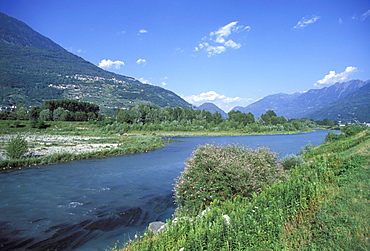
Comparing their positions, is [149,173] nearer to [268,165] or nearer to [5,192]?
[5,192]

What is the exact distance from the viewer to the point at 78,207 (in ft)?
35.8

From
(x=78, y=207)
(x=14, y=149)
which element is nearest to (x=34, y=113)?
(x=14, y=149)

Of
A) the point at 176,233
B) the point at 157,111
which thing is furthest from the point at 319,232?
the point at 157,111

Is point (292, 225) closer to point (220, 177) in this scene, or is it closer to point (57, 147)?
point (220, 177)

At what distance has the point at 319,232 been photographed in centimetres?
432

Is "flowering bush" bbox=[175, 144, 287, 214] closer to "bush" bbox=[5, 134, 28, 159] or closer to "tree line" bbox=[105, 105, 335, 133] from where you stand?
"bush" bbox=[5, 134, 28, 159]

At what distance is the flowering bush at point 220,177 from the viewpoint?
7668 mm

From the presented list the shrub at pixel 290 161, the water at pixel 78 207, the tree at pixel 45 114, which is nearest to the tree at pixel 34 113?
the tree at pixel 45 114

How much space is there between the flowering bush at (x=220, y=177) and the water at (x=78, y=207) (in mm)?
2516

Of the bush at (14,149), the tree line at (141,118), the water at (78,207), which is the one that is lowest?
the water at (78,207)

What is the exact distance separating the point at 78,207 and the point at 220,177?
771 cm

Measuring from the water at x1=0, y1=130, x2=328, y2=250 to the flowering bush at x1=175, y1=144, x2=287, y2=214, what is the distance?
2.52m

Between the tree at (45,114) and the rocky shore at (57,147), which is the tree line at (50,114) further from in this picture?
the rocky shore at (57,147)

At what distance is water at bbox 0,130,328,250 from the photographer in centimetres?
790
